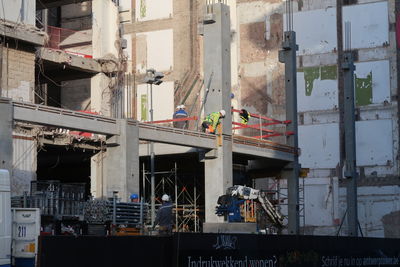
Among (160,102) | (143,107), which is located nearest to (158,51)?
(160,102)

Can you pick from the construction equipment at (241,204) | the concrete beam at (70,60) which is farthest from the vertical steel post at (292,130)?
the concrete beam at (70,60)

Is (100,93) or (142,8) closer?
(100,93)

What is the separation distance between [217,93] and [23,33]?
932 centimetres

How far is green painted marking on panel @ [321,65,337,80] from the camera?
5175cm

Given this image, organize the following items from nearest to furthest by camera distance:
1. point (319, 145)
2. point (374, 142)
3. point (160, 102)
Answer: point (374, 142) < point (319, 145) < point (160, 102)

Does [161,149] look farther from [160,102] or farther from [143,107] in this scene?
[143,107]

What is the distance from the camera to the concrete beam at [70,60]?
40250 mm

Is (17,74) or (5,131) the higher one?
(17,74)

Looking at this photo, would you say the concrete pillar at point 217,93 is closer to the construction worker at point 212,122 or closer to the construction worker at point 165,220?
the construction worker at point 212,122

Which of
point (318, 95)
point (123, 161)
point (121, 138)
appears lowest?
point (123, 161)

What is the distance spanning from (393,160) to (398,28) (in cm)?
801

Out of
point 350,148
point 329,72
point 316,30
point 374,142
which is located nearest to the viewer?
point 350,148

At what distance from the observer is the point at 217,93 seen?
3391 centimetres

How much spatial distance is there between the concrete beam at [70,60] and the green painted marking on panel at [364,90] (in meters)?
16.6
